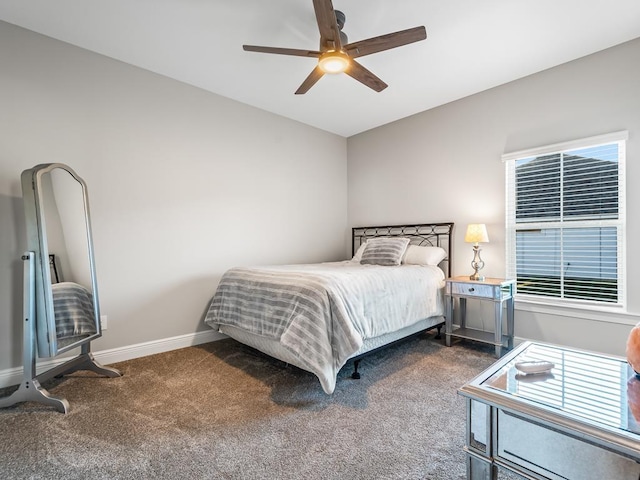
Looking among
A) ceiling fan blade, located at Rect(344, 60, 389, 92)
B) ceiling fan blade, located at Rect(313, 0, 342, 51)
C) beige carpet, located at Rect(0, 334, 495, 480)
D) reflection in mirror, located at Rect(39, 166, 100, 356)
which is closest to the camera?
beige carpet, located at Rect(0, 334, 495, 480)

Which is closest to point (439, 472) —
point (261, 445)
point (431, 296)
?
point (261, 445)

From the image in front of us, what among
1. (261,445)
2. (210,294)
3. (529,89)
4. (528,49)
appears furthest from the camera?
(210,294)

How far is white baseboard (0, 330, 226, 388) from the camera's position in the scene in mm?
2391

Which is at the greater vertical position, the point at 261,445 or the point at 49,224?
the point at 49,224

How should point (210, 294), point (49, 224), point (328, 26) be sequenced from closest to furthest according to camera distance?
point (328, 26)
point (49, 224)
point (210, 294)

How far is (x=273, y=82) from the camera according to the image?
326 centimetres

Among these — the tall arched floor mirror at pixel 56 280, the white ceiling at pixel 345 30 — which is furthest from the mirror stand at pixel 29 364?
the white ceiling at pixel 345 30

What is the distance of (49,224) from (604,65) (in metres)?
4.61

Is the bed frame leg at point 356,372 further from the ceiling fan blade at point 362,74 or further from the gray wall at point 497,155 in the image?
the ceiling fan blade at point 362,74

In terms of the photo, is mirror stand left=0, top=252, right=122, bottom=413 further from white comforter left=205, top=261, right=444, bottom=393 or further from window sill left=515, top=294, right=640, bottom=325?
window sill left=515, top=294, right=640, bottom=325

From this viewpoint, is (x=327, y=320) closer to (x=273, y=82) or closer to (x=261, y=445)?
(x=261, y=445)

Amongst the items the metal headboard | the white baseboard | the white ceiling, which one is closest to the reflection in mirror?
the white baseboard

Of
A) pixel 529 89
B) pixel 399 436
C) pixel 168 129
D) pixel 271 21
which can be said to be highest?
pixel 271 21

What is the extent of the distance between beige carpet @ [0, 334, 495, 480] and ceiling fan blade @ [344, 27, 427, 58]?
2.34m
